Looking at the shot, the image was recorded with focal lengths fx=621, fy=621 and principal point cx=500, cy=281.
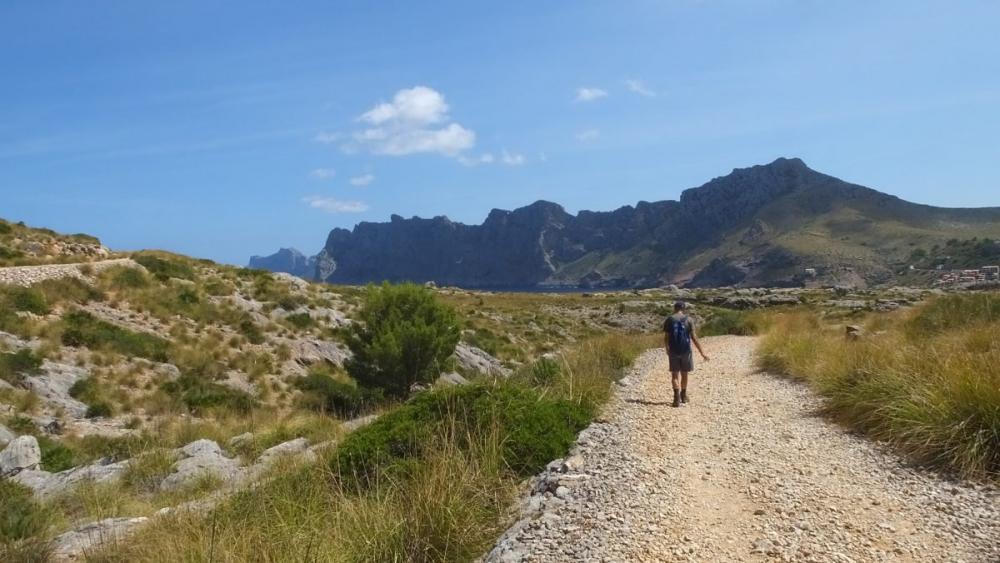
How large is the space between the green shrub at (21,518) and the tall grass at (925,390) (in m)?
9.99

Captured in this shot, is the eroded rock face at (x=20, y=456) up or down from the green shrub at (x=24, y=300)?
down

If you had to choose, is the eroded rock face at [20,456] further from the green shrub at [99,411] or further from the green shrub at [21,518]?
the green shrub at [99,411]

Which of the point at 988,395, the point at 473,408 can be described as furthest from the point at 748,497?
the point at 473,408

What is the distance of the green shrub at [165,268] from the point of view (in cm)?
2944

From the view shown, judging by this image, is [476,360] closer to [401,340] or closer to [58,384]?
[401,340]

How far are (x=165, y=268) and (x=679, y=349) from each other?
27.0 meters

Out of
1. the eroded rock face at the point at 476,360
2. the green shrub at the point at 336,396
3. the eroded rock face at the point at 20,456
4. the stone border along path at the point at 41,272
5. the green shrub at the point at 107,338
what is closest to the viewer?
the eroded rock face at the point at 20,456

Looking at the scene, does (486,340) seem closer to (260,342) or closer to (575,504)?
(260,342)

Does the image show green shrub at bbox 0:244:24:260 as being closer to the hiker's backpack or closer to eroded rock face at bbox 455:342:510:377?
eroded rock face at bbox 455:342:510:377

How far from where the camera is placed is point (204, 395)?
18219mm

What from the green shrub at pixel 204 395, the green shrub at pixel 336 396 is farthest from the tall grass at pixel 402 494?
the green shrub at pixel 204 395

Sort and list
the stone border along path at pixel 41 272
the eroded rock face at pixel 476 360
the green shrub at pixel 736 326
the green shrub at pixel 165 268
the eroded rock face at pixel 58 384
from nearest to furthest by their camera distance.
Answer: the eroded rock face at pixel 58 384
the stone border along path at pixel 41 272
the eroded rock face at pixel 476 360
the green shrub at pixel 736 326
the green shrub at pixel 165 268

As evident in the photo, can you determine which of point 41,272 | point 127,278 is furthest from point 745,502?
point 127,278

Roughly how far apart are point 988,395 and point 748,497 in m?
3.12
